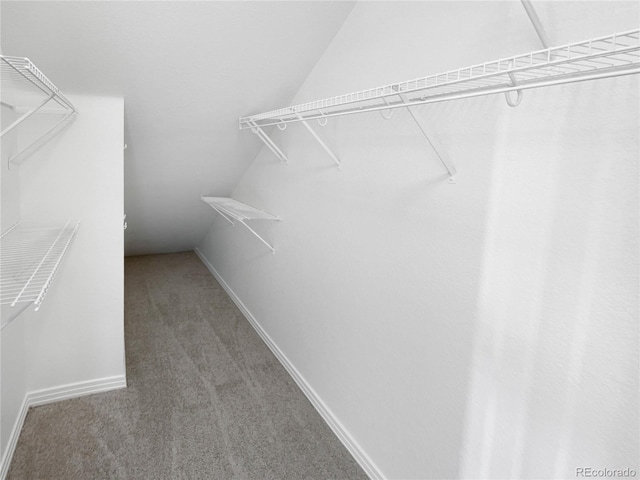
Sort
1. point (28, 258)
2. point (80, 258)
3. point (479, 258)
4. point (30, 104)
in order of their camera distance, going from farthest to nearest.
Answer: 1. point (80, 258)
2. point (30, 104)
3. point (28, 258)
4. point (479, 258)

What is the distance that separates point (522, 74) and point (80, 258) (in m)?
2.14

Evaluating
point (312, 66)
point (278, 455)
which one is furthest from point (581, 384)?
point (312, 66)

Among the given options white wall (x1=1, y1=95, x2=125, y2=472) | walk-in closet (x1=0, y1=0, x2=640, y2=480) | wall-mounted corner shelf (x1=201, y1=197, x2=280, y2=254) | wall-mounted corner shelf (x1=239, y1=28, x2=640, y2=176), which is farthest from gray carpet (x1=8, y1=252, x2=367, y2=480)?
wall-mounted corner shelf (x1=239, y1=28, x2=640, y2=176)

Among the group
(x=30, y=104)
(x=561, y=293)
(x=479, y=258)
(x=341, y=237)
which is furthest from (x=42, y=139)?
(x=561, y=293)

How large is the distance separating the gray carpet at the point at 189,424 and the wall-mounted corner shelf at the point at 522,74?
1454 mm

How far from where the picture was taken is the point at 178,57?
2.01m

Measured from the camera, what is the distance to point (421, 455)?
1520 mm

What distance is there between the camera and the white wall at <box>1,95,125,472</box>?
6.84 feet

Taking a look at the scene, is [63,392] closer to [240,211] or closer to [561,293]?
[240,211]

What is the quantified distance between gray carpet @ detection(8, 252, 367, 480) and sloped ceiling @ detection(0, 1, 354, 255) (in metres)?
1.34

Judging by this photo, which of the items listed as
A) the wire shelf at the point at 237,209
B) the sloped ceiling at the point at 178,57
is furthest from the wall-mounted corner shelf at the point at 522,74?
the wire shelf at the point at 237,209

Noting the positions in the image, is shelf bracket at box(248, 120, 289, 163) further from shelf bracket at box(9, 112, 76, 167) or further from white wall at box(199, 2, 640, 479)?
shelf bracket at box(9, 112, 76, 167)

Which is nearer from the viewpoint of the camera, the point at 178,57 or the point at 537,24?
the point at 537,24

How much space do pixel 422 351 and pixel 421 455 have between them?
1.21 ft
